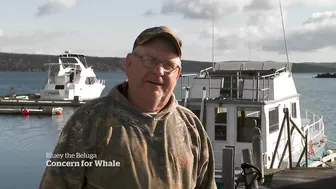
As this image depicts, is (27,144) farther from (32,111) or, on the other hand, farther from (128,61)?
(128,61)

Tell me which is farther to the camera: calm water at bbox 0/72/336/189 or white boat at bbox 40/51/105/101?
white boat at bbox 40/51/105/101

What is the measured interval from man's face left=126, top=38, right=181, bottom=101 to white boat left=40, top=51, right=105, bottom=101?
5237 cm

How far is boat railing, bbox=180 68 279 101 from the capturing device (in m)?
14.6

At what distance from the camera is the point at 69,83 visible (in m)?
55.7

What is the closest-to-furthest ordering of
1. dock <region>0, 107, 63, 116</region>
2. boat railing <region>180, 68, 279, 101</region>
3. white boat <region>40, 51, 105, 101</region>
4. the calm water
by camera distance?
boat railing <region>180, 68, 279, 101</region> < the calm water < dock <region>0, 107, 63, 116</region> < white boat <region>40, 51, 105, 101</region>

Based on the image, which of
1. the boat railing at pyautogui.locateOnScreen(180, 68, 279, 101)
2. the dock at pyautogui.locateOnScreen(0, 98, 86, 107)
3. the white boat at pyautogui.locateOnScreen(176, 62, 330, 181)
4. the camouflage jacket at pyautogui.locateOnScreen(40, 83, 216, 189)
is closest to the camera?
the camouflage jacket at pyautogui.locateOnScreen(40, 83, 216, 189)

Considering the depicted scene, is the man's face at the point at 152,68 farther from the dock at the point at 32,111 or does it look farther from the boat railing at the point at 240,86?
the dock at the point at 32,111

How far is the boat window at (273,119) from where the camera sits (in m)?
14.9

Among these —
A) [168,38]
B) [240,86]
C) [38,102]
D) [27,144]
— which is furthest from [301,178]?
[38,102]

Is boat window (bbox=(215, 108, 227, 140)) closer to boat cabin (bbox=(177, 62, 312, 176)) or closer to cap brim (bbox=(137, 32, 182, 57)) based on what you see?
boat cabin (bbox=(177, 62, 312, 176))

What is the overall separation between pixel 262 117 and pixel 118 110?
12.1 metres

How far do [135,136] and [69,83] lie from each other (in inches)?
2130

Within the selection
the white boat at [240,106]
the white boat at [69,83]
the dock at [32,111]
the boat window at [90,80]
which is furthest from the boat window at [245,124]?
the boat window at [90,80]

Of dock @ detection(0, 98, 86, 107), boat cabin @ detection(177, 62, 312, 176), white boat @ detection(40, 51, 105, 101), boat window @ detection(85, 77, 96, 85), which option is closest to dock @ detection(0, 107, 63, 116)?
dock @ detection(0, 98, 86, 107)
